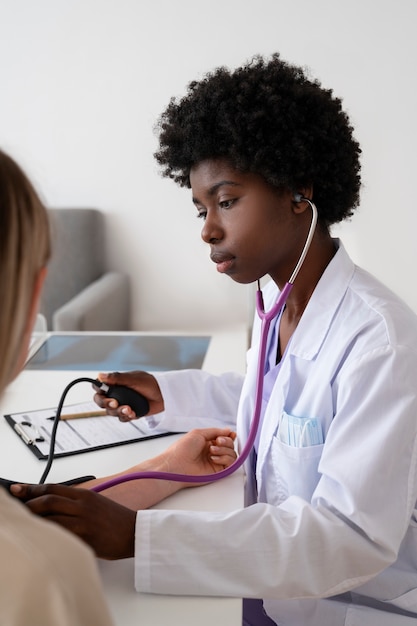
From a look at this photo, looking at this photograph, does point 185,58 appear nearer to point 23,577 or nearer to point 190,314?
point 190,314

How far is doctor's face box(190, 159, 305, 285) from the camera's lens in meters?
0.95

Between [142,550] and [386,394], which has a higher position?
[386,394]

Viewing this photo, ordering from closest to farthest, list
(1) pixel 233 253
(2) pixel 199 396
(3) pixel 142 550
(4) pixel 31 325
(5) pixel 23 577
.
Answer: (5) pixel 23 577
(4) pixel 31 325
(3) pixel 142 550
(1) pixel 233 253
(2) pixel 199 396

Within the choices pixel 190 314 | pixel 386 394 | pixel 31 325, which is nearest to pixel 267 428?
pixel 386 394

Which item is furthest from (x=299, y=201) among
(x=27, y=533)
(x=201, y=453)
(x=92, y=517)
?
(x=27, y=533)

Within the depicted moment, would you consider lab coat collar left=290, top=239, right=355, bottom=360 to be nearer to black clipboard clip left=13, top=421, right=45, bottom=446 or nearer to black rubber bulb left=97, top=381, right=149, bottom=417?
black rubber bulb left=97, top=381, right=149, bottom=417

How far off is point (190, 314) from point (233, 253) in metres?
1.96

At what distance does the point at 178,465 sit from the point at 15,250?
0.54 m

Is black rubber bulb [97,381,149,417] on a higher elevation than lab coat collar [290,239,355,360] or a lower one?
lower

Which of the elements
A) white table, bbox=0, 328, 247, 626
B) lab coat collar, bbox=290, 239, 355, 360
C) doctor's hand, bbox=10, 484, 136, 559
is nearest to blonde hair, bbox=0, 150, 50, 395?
white table, bbox=0, 328, 247, 626

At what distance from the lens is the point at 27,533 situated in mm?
446

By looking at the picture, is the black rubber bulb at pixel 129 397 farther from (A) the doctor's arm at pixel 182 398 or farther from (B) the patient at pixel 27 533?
(B) the patient at pixel 27 533

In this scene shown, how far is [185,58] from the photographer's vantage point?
8.67 ft

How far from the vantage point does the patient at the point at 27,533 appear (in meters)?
0.42
